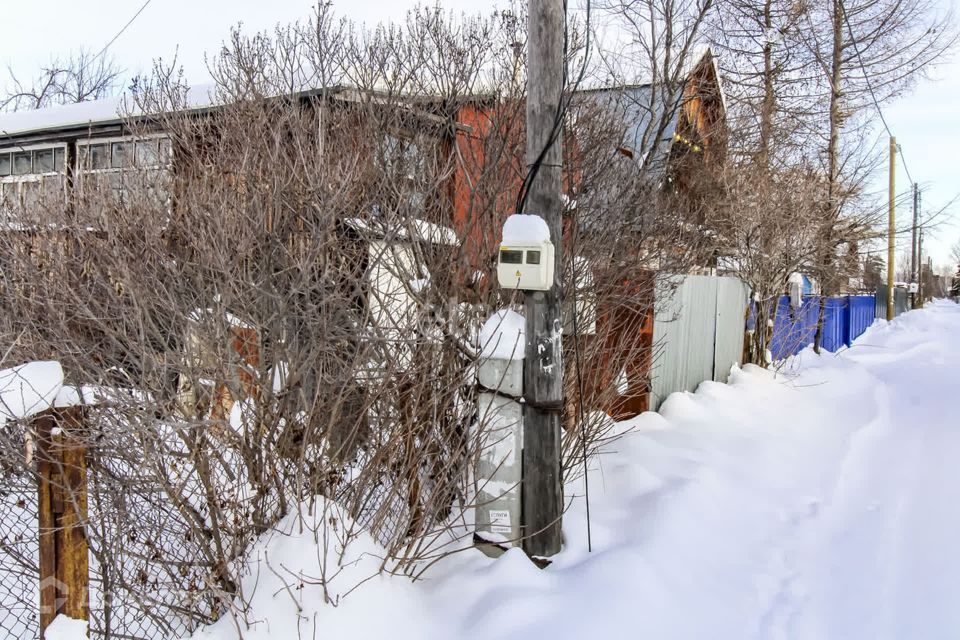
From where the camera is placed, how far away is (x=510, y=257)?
3.51 m

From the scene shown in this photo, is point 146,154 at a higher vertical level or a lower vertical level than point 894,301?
higher

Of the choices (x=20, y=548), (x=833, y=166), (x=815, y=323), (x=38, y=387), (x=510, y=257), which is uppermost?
(x=833, y=166)

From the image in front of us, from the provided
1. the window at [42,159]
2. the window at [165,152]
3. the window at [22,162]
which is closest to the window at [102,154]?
the window at [42,159]

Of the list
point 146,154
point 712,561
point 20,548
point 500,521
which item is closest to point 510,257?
point 500,521

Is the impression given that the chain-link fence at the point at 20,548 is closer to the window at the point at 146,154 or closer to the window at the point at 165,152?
the window at the point at 146,154

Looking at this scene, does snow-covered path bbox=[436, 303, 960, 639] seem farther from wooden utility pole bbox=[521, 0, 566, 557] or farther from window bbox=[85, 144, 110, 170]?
window bbox=[85, 144, 110, 170]

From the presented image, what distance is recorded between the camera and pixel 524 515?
3758mm

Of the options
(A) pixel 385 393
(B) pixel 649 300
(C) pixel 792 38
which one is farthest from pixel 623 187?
(C) pixel 792 38

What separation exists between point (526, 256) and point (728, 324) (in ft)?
23.5

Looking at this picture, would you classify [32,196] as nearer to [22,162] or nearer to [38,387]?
[38,387]

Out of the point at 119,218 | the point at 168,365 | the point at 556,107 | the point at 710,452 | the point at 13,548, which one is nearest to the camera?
the point at 168,365

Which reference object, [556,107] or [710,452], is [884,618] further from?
[556,107]

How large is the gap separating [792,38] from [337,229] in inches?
595

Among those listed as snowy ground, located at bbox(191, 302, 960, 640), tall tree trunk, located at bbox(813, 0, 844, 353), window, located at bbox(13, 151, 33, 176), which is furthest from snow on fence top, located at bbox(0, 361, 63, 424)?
window, located at bbox(13, 151, 33, 176)
